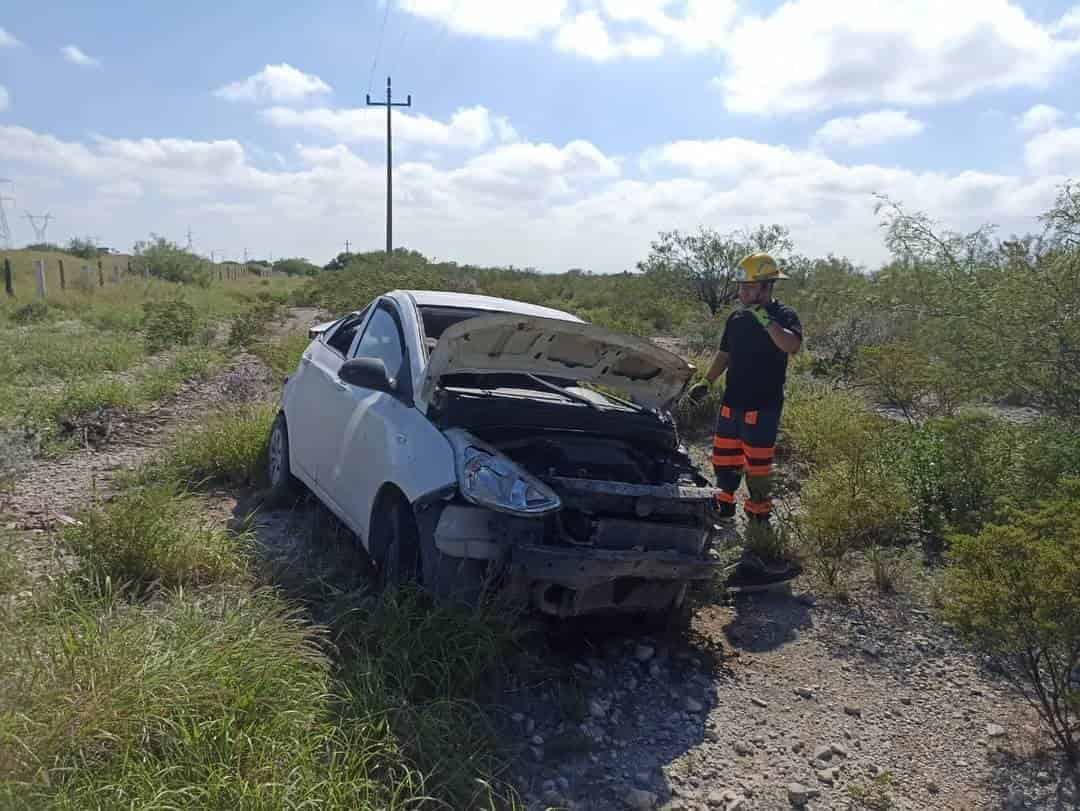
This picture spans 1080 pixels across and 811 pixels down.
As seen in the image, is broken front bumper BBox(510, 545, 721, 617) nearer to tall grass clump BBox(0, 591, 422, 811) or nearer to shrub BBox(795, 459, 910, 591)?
tall grass clump BBox(0, 591, 422, 811)

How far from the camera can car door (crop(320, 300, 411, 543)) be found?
4.04 metres

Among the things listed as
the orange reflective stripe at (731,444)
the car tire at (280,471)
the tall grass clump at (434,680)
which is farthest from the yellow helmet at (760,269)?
the car tire at (280,471)

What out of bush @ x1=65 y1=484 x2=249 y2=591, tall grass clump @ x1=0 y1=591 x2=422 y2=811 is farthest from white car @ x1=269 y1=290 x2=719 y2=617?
tall grass clump @ x1=0 y1=591 x2=422 y2=811

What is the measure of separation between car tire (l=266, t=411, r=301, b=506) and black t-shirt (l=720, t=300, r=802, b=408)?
298cm

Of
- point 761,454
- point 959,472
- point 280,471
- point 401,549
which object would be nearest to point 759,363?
point 761,454

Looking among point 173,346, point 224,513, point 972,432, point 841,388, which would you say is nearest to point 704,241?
point 841,388

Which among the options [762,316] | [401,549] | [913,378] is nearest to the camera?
[401,549]

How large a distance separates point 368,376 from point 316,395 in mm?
1188

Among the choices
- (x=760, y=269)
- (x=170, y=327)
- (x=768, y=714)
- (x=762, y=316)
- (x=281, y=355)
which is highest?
(x=760, y=269)

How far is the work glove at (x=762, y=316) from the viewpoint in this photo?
5.14 meters

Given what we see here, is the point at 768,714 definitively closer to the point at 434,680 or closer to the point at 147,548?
the point at 434,680

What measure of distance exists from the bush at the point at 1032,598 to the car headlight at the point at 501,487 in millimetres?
1679

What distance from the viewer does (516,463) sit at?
11.9 feet

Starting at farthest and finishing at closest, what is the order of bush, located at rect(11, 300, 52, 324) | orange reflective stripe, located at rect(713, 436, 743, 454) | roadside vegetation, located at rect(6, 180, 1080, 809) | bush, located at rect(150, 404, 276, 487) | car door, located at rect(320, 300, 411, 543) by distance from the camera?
bush, located at rect(11, 300, 52, 324) < bush, located at rect(150, 404, 276, 487) < orange reflective stripe, located at rect(713, 436, 743, 454) < car door, located at rect(320, 300, 411, 543) < roadside vegetation, located at rect(6, 180, 1080, 809)
